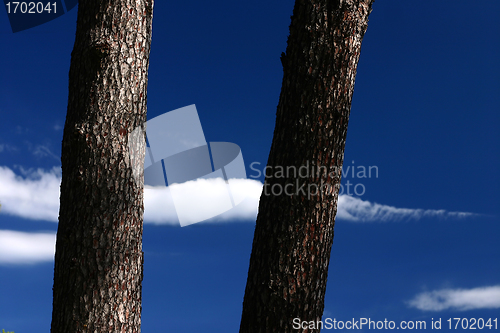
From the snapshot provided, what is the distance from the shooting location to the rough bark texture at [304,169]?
10.5ft

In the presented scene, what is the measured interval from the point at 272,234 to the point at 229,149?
7.20 feet

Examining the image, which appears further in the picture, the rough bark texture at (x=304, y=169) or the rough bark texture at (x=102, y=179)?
the rough bark texture at (x=102, y=179)

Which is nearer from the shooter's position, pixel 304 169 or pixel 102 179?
pixel 304 169

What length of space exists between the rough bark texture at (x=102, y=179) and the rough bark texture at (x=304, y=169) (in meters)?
1.21

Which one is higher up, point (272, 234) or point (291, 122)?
point (291, 122)

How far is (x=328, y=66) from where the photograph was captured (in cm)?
341

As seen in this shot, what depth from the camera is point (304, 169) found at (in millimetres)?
3293

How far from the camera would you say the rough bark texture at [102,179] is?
12.0 ft

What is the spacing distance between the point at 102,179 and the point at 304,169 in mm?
1844

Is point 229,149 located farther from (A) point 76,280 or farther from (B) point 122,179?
(A) point 76,280

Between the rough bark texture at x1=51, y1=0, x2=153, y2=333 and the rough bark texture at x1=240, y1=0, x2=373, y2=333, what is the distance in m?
1.21

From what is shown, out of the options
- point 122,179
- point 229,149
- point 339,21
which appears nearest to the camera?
point 339,21

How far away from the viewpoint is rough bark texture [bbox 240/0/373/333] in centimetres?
321

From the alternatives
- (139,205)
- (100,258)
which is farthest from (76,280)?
(139,205)
